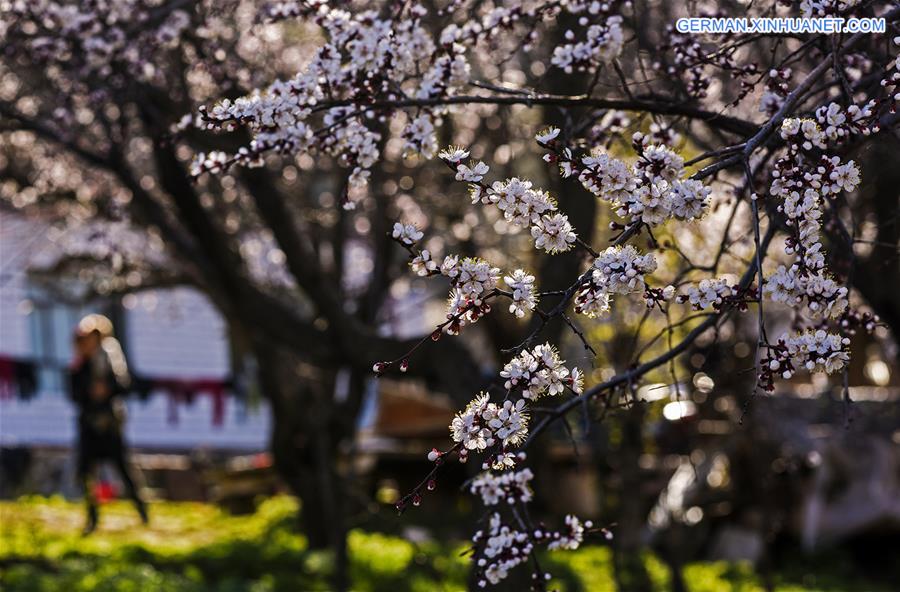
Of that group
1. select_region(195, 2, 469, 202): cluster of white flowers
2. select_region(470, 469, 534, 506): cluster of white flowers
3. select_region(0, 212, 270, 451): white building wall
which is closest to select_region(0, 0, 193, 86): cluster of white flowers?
select_region(195, 2, 469, 202): cluster of white flowers

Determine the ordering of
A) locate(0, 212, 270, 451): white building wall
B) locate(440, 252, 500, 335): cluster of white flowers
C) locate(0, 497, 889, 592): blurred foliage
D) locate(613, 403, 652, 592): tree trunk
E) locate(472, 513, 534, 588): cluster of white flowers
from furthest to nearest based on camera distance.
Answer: locate(0, 212, 270, 451): white building wall
locate(613, 403, 652, 592): tree trunk
locate(0, 497, 889, 592): blurred foliage
locate(472, 513, 534, 588): cluster of white flowers
locate(440, 252, 500, 335): cluster of white flowers

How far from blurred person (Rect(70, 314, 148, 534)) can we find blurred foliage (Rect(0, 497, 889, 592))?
1.84 ft

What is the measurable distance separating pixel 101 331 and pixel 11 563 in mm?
2794

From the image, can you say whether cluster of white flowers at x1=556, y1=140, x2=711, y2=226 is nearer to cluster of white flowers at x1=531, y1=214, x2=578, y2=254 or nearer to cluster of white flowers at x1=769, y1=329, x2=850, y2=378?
cluster of white flowers at x1=531, y1=214, x2=578, y2=254

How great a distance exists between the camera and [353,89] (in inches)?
176

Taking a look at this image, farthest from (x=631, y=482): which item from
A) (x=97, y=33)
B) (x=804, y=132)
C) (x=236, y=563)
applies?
(x=804, y=132)

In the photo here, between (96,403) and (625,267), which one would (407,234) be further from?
(96,403)

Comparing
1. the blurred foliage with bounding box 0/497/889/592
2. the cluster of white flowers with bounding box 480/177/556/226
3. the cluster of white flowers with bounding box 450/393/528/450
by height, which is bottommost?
the blurred foliage with bounding box 0/497/889/592

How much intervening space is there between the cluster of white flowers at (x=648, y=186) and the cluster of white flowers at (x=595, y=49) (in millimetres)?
760

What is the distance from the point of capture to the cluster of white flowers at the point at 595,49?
414cm

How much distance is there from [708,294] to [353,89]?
58.9 inches

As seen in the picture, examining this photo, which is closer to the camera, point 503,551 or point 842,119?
point 842,119

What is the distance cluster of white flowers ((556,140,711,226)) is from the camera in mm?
3297

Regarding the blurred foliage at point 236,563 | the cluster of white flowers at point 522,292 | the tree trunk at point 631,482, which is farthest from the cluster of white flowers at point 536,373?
the tree trunk at point 631,482
